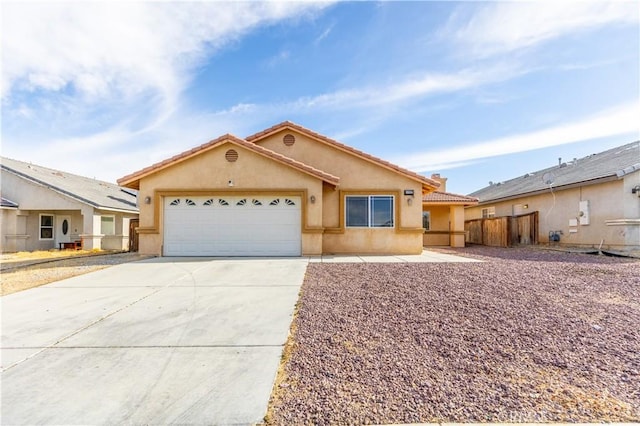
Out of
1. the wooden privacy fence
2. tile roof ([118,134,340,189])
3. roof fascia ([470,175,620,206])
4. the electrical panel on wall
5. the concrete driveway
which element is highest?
tile roof ([118,134,340,189])

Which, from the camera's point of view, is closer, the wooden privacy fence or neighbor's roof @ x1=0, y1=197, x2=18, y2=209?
neighbor's roof @ x1=0, y1=197, x2=18, y2=209

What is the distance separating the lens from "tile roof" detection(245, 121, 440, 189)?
13304 mm

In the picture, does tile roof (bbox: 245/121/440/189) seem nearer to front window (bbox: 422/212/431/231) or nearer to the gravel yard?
front window (bbox: 422/212/431/231)

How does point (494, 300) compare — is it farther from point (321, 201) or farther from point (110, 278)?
point (110, 278)

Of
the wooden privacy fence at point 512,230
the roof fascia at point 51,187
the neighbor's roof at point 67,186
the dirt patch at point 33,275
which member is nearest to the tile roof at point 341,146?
the dirt patch at point 33,275

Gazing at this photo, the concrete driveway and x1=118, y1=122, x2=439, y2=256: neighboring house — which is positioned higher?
x1=118, y1=122, x2=439, y2=256: neighboring house

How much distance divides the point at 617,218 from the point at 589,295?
38.2 ft

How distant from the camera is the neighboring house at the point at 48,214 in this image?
18.4 meters

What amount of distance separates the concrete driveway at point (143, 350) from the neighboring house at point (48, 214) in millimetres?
13235

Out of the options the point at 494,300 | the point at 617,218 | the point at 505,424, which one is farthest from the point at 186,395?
the point at 617,218

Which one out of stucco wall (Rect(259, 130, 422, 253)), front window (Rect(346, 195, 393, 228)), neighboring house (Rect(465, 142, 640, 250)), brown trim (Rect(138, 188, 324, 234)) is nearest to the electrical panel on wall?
neighboring house (Rect(465, 142, 640, 250))

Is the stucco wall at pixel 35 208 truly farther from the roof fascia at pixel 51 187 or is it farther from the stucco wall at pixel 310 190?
the stucco wall at pixel 310 190

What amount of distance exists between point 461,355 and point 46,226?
2511cm

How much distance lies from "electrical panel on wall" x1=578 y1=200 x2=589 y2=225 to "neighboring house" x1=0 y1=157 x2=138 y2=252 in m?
26.5
